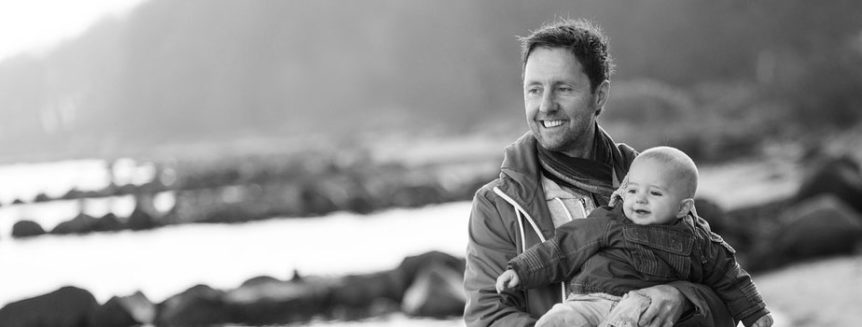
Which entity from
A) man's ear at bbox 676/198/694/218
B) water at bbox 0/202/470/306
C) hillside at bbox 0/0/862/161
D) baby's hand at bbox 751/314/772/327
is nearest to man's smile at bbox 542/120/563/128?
man's ear at bbox 676/198/694/218

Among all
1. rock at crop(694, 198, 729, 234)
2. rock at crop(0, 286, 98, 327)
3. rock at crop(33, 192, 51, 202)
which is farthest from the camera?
rock at crop(33, 192, 51, 202)

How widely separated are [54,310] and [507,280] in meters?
7.91

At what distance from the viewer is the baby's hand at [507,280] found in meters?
2.41

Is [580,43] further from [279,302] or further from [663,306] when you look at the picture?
[279,302]

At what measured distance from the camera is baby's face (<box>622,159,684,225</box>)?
2.47m

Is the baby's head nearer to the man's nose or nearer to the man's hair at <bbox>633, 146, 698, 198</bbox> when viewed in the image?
the man's hair at <bbox>633, 146, 698, 198</bbox>

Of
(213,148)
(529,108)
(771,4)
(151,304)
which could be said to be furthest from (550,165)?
(213,148)

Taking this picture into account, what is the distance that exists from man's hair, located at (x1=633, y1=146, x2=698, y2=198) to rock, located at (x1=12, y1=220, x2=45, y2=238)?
19.3 meters

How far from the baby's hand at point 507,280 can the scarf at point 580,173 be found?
0.34m

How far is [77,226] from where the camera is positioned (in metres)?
19.7

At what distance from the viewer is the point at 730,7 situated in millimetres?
55188

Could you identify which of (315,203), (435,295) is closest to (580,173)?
(435,295)

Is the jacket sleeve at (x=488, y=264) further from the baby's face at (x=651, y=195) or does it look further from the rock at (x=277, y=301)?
the rock at (x=277, y=301)

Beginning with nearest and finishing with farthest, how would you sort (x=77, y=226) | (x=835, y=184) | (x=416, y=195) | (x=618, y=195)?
(x=618, y=195)
(x=835, y=184)
(x=77, y=226)
(x=416, y=195)
